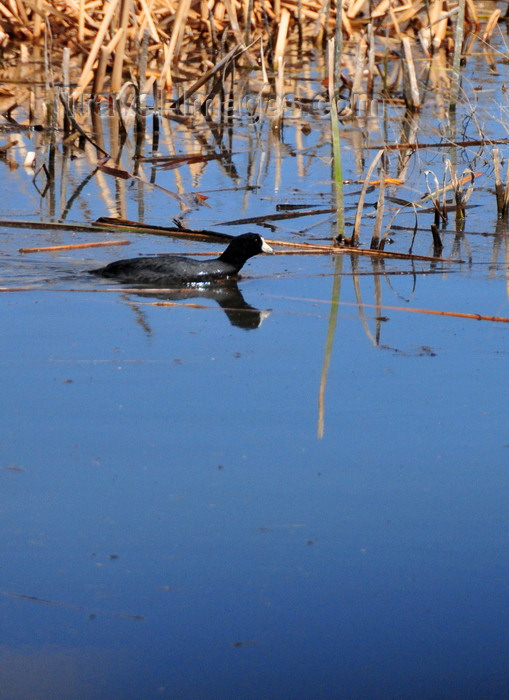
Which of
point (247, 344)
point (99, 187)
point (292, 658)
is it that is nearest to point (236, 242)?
point (247, 344)

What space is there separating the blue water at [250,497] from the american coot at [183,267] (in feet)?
0.91

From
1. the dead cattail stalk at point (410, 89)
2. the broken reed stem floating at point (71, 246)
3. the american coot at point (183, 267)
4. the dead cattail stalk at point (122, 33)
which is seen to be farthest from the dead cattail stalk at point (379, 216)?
the dead cattail stalk at point (122, 33)

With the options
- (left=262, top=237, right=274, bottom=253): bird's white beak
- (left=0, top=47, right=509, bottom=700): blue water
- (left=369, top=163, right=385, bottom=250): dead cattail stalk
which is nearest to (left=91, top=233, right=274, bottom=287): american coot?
(left=262, top=237, right=274, bottom=253): bird's white beak

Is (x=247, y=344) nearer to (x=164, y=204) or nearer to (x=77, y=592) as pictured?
(x=77, y=592)

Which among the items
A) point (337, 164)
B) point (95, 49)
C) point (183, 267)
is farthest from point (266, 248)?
point (95, 49)

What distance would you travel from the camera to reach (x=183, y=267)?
23.0 ft

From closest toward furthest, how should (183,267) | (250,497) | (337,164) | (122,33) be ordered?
(250,497) < (183,267) < (337,164) < (122,33)

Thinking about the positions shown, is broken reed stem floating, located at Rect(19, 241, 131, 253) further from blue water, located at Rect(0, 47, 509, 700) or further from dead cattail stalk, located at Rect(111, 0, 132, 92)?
dead cattail stalk, located at Rect(111, 0, 132, 92)

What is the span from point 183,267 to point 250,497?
3243mm

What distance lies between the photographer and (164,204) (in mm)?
9156

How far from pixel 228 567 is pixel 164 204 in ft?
19.7

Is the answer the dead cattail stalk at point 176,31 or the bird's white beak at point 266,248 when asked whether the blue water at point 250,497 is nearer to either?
the bird's white beak at point 266,248

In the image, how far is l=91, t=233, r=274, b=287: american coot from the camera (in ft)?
22.8

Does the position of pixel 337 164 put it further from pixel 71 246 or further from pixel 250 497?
pixel 250 497
